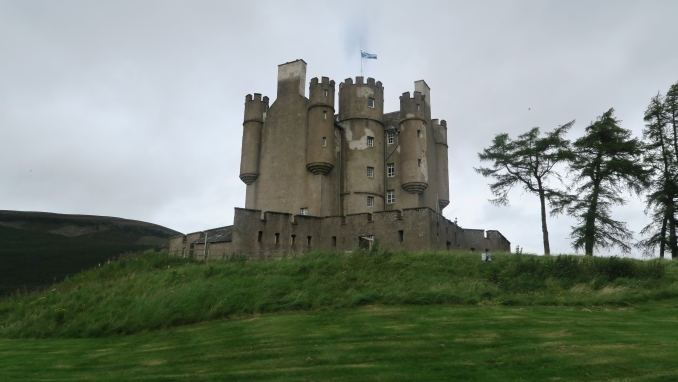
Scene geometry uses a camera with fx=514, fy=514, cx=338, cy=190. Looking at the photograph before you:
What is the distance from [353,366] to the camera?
11766 millimetres

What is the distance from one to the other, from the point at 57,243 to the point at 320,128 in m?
33.8

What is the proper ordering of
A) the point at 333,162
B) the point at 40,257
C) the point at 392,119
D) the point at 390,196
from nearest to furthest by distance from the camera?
the point at 333,162
the point at 390,196
the point at 40,257
the point at 392,119

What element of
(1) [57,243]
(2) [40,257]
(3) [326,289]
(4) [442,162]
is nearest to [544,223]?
(4) [442,162]

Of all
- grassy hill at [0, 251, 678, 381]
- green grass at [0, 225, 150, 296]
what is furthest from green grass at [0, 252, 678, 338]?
green grass at [0, 225, 150, 296]

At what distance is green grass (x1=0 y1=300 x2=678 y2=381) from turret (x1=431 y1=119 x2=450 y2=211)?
27.6 meters

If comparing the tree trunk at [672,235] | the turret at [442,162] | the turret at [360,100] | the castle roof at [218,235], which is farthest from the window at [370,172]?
the tree trunk at [672,235]

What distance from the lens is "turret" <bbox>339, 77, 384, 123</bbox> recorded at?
4297 cm

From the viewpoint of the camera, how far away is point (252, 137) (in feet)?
141

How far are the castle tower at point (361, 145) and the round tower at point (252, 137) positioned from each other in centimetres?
677

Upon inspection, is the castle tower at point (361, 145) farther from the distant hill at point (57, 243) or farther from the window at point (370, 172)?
the distant hill at point (57, 243)

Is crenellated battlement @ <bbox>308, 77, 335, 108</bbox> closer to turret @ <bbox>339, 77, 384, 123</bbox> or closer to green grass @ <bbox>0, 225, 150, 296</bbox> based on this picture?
turret @ <bbox>339, 77, 384, 123</bbox>

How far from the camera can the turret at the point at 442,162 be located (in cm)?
4578

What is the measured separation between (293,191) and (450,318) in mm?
25421

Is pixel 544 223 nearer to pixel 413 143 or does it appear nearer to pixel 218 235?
pixel 413 143
